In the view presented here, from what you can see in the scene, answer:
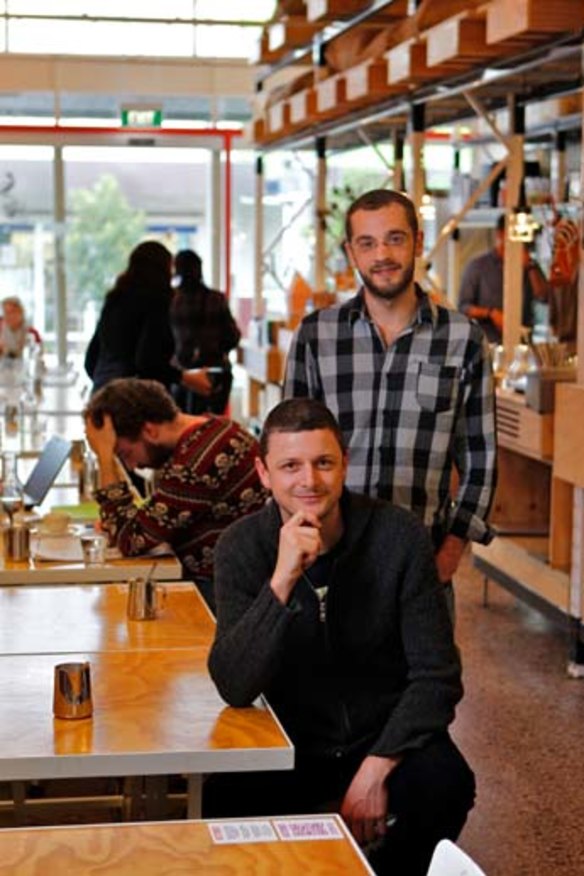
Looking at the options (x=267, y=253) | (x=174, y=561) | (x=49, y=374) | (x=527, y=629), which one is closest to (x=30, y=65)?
(x=267, y=253)

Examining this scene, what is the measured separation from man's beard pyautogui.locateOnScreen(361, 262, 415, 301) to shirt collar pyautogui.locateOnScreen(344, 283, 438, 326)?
9 cm

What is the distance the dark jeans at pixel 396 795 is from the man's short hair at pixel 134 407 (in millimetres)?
1787

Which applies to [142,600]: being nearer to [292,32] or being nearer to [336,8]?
[336,8]

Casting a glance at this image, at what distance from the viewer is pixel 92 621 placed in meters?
4.10

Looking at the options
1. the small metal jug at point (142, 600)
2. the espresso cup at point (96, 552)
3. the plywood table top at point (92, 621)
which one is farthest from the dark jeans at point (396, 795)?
the espresso cup at point (96, 552)

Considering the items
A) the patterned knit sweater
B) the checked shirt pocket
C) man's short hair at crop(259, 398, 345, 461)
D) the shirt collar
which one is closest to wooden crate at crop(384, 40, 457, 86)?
the patterned knit sweater

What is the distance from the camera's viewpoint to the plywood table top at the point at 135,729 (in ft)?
9.69

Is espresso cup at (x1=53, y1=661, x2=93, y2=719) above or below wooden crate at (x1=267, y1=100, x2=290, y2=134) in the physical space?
below

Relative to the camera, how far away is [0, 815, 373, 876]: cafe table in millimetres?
2436

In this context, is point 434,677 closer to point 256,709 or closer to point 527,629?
point 256,709

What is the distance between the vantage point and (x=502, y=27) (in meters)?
6.64

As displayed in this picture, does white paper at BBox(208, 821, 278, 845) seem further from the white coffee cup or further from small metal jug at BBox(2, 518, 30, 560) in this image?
the white coffee cup

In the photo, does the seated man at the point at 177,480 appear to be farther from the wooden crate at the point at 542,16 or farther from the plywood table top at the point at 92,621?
the wooden crate at the point at 542,16

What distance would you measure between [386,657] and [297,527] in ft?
1.27
